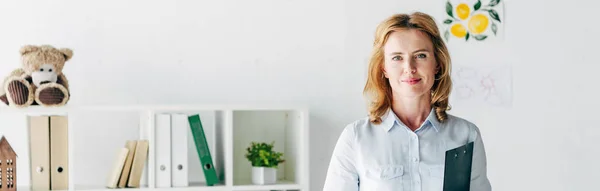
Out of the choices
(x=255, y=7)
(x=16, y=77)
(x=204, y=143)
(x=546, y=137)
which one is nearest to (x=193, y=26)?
(x=255, y=7)

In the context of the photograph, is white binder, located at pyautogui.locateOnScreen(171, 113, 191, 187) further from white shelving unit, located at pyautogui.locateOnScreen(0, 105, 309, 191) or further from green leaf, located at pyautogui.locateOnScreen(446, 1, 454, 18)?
green leaf, located at pyautogui.locateOnScreen(446, 1, 454, 18)

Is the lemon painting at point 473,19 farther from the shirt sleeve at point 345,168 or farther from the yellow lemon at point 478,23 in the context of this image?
the shirt sleeve at point 345,168

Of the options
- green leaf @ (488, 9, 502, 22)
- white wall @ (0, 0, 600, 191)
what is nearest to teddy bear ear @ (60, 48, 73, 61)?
white wall @ (0, 0, 600, 191)

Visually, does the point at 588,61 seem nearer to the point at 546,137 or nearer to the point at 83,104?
the point at 546,137

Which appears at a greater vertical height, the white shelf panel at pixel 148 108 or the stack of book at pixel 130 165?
the white shelf panel at pixel 148 108

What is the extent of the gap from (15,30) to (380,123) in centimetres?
130

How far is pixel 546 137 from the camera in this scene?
298cm

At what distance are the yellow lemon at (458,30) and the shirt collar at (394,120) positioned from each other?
3.67ft

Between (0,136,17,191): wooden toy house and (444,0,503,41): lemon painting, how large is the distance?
1.44 m

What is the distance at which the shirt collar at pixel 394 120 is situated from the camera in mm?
1834

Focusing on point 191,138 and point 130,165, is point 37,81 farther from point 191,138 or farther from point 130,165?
point 191,138


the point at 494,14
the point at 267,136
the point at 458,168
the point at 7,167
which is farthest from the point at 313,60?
the point at 458,168

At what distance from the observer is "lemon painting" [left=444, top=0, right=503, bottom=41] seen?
291 cm

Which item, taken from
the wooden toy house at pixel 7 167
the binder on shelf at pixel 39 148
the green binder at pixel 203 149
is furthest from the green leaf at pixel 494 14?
the wooden toy house at pixel 7 167
